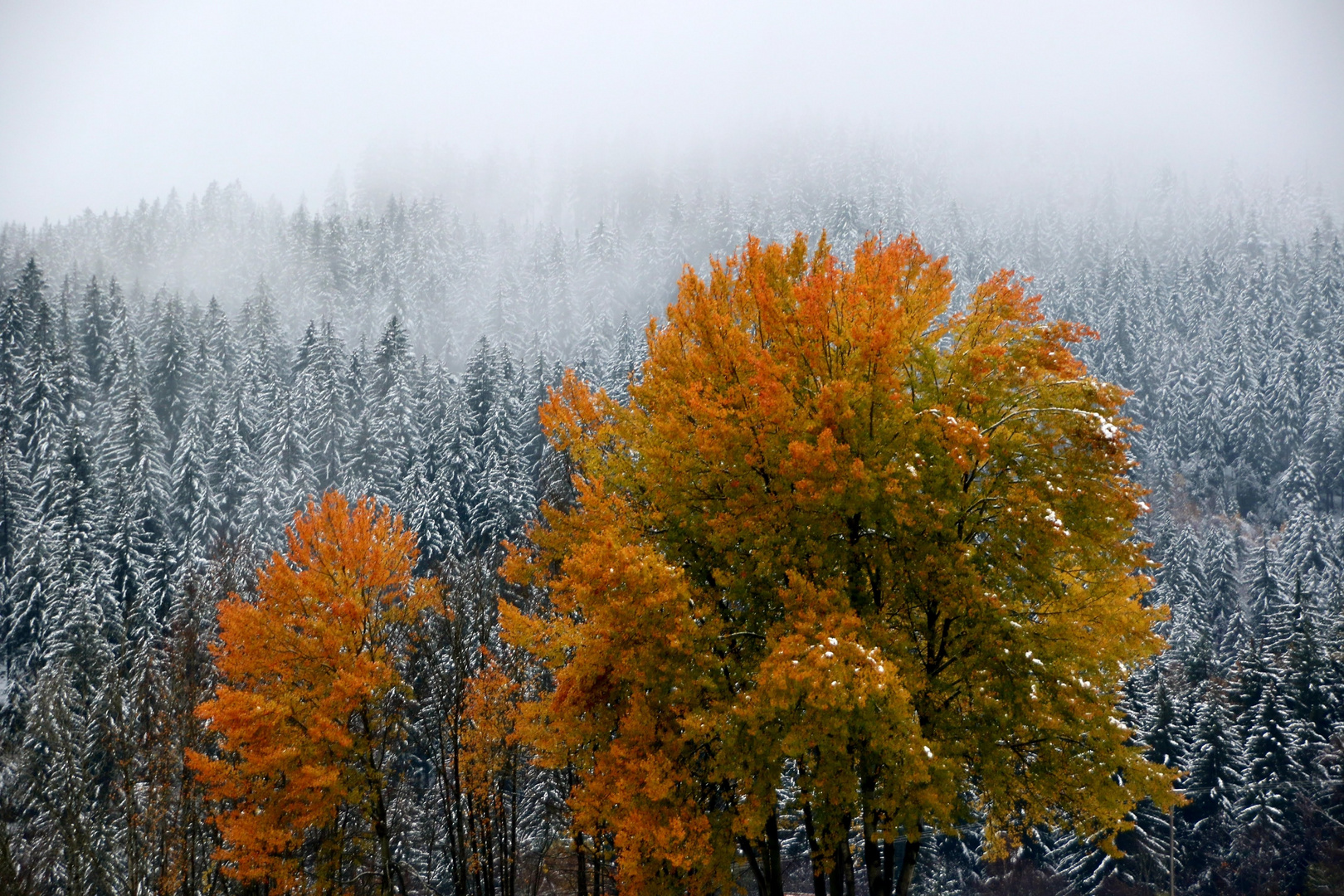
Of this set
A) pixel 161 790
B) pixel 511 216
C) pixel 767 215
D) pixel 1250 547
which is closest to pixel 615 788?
pixel 161 790

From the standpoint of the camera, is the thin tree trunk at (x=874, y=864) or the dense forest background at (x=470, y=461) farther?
the dense forest background at (x=470, y=461)

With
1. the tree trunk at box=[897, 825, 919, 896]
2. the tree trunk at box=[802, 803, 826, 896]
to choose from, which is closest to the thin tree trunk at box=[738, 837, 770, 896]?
the tree trunk at box=[802, 803, 826, 896]

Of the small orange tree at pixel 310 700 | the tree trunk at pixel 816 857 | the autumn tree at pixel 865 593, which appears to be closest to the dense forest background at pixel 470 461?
the small orange tree at pixel 310 700

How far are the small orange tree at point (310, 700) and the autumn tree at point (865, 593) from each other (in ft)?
20.1

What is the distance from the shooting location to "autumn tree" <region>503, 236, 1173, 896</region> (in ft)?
28.8

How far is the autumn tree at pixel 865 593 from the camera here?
8.79 meters

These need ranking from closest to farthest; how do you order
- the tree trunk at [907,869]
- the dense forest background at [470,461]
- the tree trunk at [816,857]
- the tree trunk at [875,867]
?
the tree trunk at [816,857] → the tree trunk at [875,867] → the tree trunk at [907,869] → the dense forest background at [470,461]

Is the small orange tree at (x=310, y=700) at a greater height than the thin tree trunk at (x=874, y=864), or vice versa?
the small orange tree at (x=310, y=700)

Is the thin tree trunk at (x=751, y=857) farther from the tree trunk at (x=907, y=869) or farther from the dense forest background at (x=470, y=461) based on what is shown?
the dense forest background at (x=470, y=461)

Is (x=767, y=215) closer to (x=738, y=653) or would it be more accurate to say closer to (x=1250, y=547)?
(x=1250, y=547)

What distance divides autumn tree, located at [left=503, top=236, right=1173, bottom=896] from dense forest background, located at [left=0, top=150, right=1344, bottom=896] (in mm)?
9189

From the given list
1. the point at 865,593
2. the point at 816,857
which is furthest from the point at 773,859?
the point at 865,593

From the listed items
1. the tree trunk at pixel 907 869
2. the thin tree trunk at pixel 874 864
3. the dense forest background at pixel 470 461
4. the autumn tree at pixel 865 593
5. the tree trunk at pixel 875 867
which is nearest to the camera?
the autumn tree at pixel 865 593

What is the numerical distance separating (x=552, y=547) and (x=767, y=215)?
138893 mm
